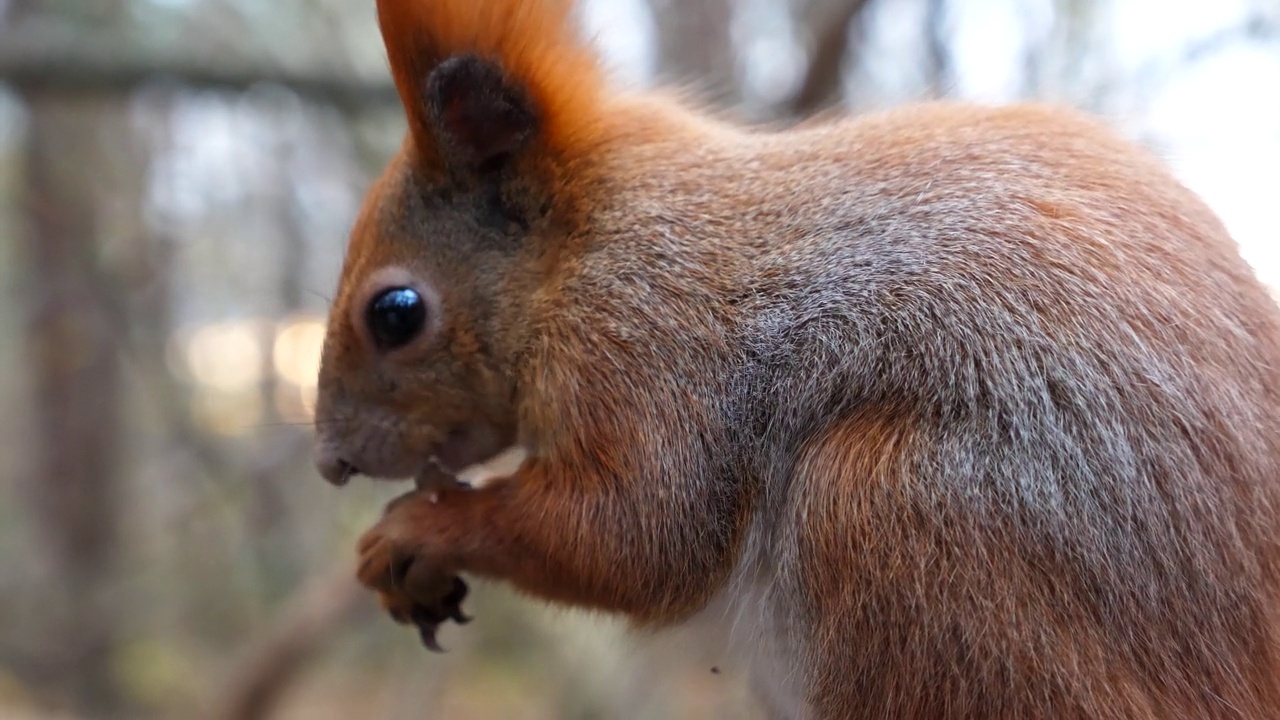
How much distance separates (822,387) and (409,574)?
547mm

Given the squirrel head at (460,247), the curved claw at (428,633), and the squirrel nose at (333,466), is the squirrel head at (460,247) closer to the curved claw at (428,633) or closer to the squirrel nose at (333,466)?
the squirrel nose at (333,466)

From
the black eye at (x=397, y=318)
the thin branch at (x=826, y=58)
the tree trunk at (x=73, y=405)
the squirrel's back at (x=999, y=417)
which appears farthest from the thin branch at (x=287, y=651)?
the tree trunk at (x=73, y=405)

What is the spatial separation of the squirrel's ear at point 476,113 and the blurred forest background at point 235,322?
222 mm

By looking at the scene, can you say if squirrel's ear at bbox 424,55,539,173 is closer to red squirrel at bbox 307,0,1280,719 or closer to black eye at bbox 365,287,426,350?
red squirrel at bbox 307,0,1280,719

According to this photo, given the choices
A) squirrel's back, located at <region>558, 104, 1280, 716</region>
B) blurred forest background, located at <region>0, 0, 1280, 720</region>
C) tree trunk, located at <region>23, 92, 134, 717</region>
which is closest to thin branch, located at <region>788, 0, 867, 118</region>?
blurred forest background, located at <region>0, 0, 1280, 720</region>

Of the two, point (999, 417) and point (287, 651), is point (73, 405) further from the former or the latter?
point (999, 417)

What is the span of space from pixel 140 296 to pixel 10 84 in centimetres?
193

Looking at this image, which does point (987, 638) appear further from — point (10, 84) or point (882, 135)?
point (10, 84)

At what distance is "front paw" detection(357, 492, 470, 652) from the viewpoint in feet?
3.84

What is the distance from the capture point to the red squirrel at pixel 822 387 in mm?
897

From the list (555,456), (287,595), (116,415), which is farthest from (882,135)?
(116,415)

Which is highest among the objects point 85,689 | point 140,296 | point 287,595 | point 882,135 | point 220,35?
point 220,35

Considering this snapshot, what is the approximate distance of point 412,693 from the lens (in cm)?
294

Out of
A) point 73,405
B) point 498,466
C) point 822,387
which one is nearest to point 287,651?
point 498,466
